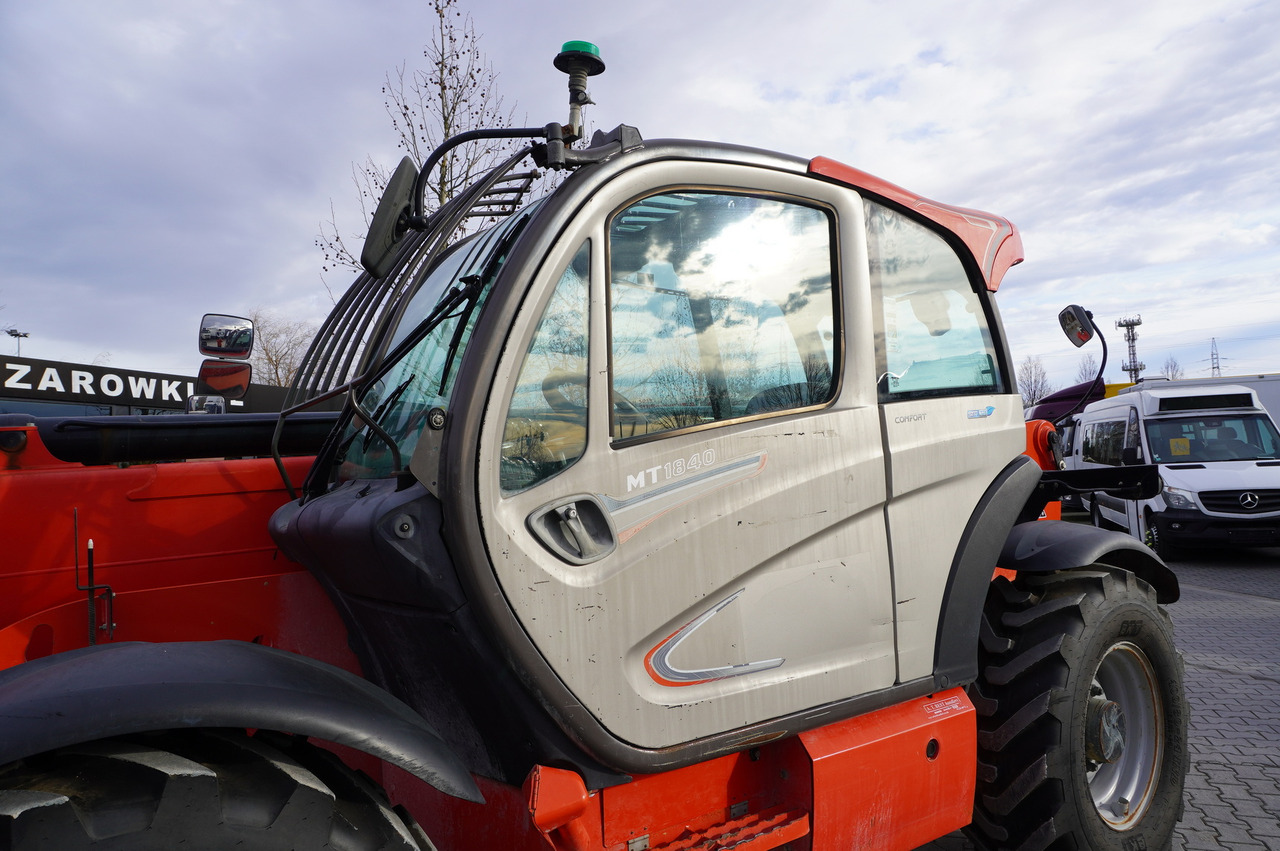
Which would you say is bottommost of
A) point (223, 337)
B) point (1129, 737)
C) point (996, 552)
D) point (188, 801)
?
point (1129, 737)

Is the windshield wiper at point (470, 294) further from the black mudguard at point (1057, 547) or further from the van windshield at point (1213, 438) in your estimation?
the van windshield at point (1213, 438)

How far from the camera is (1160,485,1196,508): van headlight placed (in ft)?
39.0

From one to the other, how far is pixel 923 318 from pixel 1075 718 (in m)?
1.52

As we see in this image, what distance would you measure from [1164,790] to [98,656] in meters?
3.90

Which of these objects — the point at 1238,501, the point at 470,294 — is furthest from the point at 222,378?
the point at 1238,501

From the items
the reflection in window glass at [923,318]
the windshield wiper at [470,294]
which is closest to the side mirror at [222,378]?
the windshield wiper at [470,294]

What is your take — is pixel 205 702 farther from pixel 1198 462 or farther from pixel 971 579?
pixel 1198 462

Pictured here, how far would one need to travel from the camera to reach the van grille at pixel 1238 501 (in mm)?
11609

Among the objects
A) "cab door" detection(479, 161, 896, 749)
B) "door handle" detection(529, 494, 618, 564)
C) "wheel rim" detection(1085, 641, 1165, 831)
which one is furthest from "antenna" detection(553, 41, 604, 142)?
"wheel rim" detection(1085, 641, 1165, 831)

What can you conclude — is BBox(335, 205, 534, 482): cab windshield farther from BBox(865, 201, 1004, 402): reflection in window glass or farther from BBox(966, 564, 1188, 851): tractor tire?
BBox(966, 564, 1188, 851): tractor tire

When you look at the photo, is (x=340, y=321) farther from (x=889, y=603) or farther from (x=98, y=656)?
(x=889, y=603)

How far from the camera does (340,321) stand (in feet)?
9.23

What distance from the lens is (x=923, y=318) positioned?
2.85m

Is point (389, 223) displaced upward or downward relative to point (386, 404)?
upward
